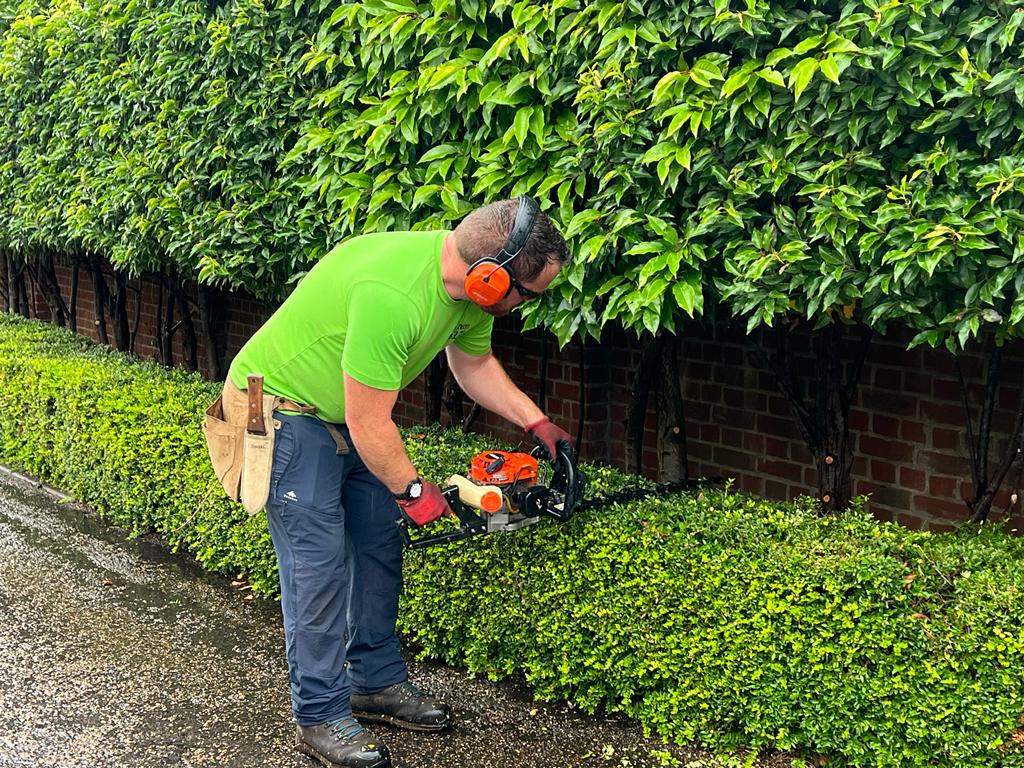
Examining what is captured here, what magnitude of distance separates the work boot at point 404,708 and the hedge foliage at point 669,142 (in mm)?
1550

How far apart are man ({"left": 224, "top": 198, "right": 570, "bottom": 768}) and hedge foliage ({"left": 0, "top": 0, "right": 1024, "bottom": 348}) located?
54 cm

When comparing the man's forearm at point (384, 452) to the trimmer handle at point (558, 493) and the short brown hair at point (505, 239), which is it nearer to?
the trimmer handle at point (558, 493)

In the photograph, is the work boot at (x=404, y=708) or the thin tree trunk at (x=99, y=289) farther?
the thin tree trunk at (x=99, y=289)

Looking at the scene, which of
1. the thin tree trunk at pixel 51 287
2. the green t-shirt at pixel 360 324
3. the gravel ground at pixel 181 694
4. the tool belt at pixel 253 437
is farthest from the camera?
the thin tree trunk at pixel 51 287

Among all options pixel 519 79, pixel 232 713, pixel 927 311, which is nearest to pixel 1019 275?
pixel 927 311

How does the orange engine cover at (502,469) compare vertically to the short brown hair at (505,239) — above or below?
below

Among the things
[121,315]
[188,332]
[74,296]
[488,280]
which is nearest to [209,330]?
[188,332]

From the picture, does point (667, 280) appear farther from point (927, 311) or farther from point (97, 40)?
point (97, 40)

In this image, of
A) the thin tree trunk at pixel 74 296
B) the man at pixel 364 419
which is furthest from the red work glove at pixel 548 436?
the thin tree trunk at pixel 74 296

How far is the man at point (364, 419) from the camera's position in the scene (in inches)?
136

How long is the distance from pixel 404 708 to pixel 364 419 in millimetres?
1317

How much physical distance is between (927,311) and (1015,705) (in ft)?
4.26

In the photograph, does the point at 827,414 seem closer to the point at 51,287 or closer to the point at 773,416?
the point at 773,416

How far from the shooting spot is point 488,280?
11.3 ft
